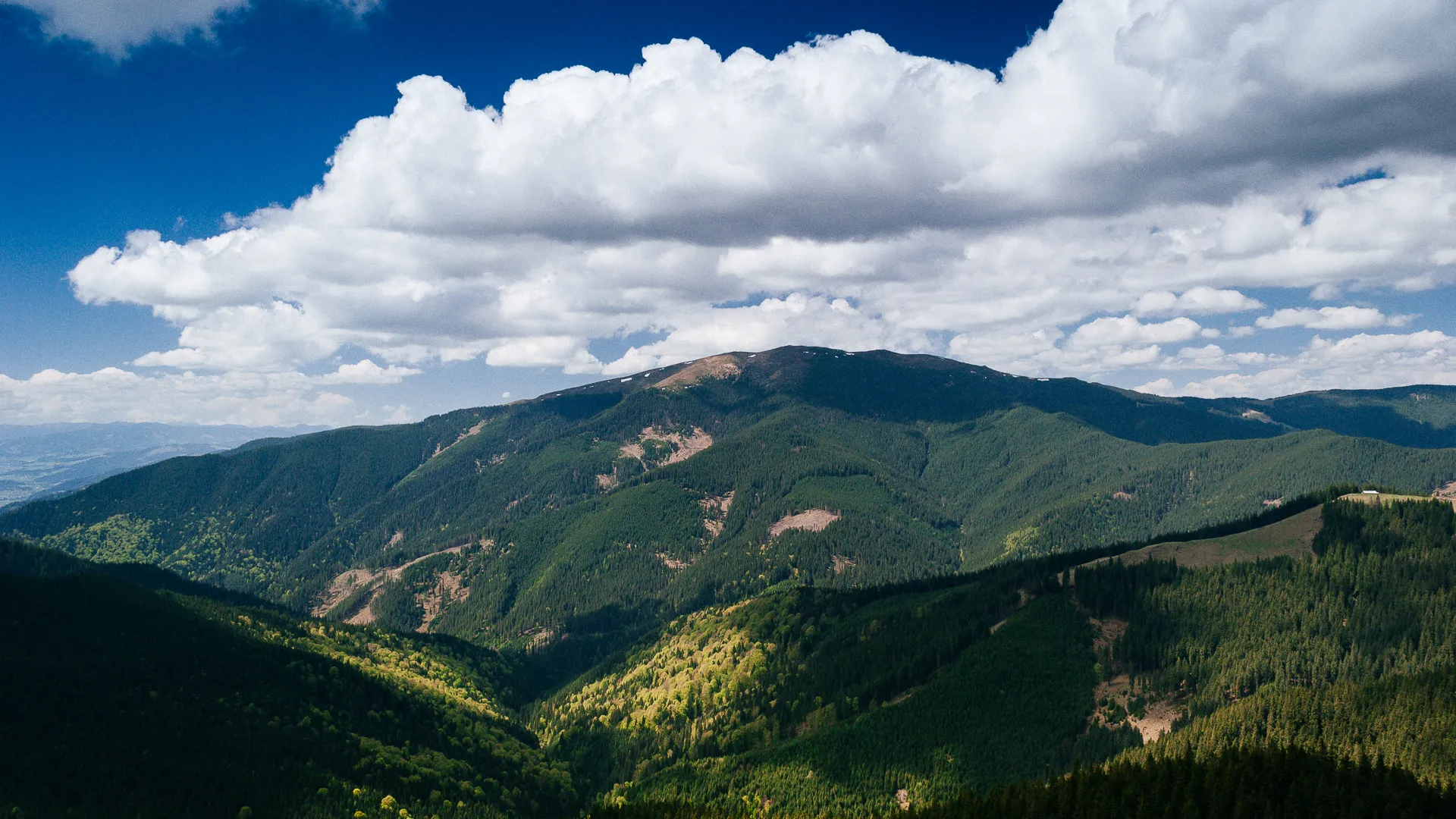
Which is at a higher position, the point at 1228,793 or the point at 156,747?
the point at 156,747

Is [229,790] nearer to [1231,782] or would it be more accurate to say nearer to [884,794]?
[884,794]

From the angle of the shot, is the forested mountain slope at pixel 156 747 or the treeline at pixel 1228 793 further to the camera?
the forested mountain slope at pixel 156 747

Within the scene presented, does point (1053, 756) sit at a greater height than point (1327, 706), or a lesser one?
lesser

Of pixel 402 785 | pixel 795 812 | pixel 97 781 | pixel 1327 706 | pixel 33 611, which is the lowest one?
pixel 795 812

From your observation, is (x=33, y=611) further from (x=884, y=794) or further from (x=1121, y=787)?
(x=1121, y=787)

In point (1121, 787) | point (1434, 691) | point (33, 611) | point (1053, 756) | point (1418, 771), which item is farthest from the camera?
point (33, 611)

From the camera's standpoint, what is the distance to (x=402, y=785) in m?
189

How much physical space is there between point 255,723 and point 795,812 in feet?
446

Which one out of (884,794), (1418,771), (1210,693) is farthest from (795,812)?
(1418,771)

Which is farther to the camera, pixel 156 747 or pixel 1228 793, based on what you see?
pixel 156 747

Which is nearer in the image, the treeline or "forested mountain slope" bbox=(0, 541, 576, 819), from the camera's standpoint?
the treeline

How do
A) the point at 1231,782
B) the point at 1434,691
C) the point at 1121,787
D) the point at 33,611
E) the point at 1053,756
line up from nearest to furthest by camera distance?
the point at 1231,782
the point at 1121,787
the point at 1434,691
the point at 1053,756
the point at 33,611

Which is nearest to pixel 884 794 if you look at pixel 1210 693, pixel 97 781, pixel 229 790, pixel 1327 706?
pixel 1210 693

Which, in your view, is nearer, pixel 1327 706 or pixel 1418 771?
pixel 1418 771
